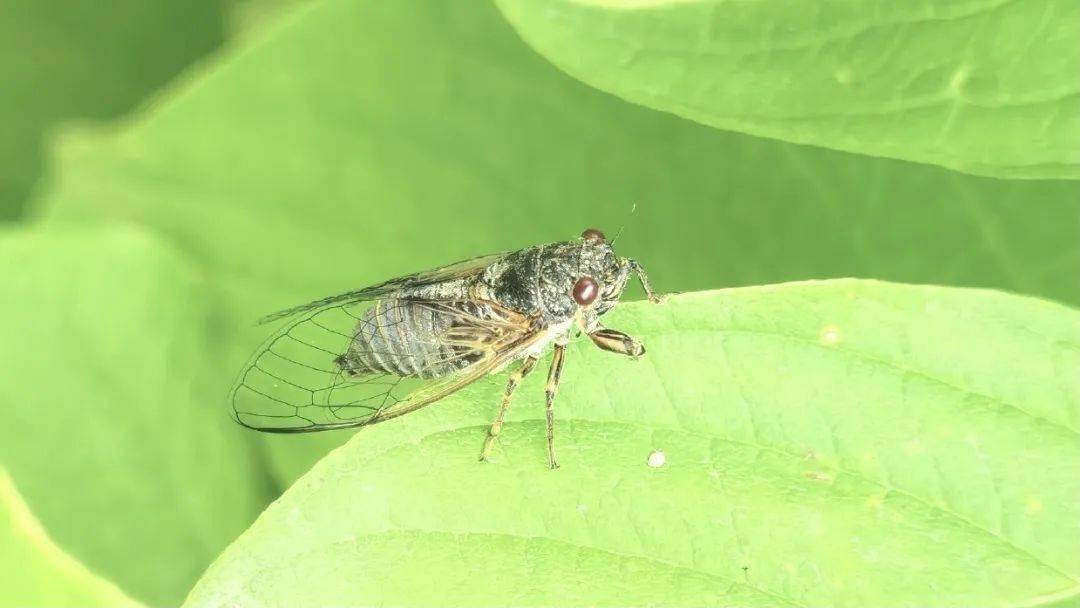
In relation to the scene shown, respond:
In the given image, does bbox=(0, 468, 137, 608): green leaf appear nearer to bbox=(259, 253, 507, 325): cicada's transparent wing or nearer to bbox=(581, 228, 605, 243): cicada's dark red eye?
bbox=(259, 253, 507, 325): cicada's transparent wing

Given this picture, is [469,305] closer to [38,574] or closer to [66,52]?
[38,574]

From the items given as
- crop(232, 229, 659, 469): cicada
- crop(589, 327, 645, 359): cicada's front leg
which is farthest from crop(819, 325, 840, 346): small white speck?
crop(232, 229, 659, 469): cicada

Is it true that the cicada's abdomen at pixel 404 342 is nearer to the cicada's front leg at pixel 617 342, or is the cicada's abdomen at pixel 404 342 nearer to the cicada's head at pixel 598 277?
the cicada's head at pixel 598 277

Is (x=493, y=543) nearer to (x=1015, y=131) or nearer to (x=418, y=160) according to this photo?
(x=1015, y=131)

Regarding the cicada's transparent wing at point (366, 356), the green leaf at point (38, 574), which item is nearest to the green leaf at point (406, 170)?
the cicada's transparent wing at point (366, 356)

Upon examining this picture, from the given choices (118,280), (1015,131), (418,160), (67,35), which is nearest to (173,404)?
(118,280)

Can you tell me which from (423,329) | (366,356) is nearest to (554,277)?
(423,329)
